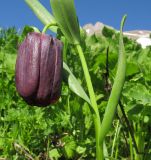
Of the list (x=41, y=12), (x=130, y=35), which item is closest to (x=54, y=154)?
(x=41, y=12)

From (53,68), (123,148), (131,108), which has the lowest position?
(123,148)

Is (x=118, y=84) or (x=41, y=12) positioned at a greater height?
(x=41, y=12)

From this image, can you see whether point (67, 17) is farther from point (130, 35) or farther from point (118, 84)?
point (130, 35)

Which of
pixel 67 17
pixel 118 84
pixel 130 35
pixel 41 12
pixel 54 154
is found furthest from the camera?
pixel 130 35

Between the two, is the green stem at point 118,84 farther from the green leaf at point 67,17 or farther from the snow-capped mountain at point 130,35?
the snow-capped mountain at point 130,35

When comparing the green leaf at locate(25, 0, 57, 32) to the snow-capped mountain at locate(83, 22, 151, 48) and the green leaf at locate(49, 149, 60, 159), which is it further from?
the snow-capped mountain at locate(83, 22, 151, 48)

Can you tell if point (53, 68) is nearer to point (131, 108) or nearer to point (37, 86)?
point (37, 86)

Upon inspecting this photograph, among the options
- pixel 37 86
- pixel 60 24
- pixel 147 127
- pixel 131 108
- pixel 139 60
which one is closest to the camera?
pixel 37 86

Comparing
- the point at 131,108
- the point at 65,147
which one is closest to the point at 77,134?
the point at 65,147

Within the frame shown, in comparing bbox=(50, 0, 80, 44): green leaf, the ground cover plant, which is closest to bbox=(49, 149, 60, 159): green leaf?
the ground cover plant
